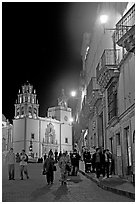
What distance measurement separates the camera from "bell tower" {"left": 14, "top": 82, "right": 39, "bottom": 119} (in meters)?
76.8

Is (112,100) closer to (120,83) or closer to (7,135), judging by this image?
(120,83)

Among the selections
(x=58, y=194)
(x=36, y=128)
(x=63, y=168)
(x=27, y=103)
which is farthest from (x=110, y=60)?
(x=27, y=103)

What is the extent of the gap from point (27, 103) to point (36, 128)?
591 centimetres

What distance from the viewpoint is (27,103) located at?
7800cm

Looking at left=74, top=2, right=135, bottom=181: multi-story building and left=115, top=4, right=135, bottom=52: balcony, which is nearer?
left=115, top=4, right=135, bottom=52: balcony

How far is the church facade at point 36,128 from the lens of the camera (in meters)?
74.1

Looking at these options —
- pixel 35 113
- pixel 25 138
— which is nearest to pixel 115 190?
pixel 25 138

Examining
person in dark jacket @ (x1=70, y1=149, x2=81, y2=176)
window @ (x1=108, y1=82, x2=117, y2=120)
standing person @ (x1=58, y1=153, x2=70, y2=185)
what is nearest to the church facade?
person in dark jacket @ (x1=70, y1=149, x2=81, y2=176)

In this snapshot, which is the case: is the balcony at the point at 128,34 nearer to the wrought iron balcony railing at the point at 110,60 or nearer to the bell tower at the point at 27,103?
the wrought iron balcony railing at the point at 110,60

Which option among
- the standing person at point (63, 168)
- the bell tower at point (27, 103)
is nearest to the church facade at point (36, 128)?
the bell tower at point (27, 103)

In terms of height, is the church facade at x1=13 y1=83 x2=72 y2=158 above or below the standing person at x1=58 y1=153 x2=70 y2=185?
above

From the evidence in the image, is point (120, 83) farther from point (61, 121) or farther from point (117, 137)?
point (61, 121)

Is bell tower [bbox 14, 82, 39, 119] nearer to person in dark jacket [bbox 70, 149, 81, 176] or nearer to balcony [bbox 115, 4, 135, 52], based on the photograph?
person in dark jacket [bbox 70, 149, 81, 176]

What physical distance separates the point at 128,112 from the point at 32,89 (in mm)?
69495
